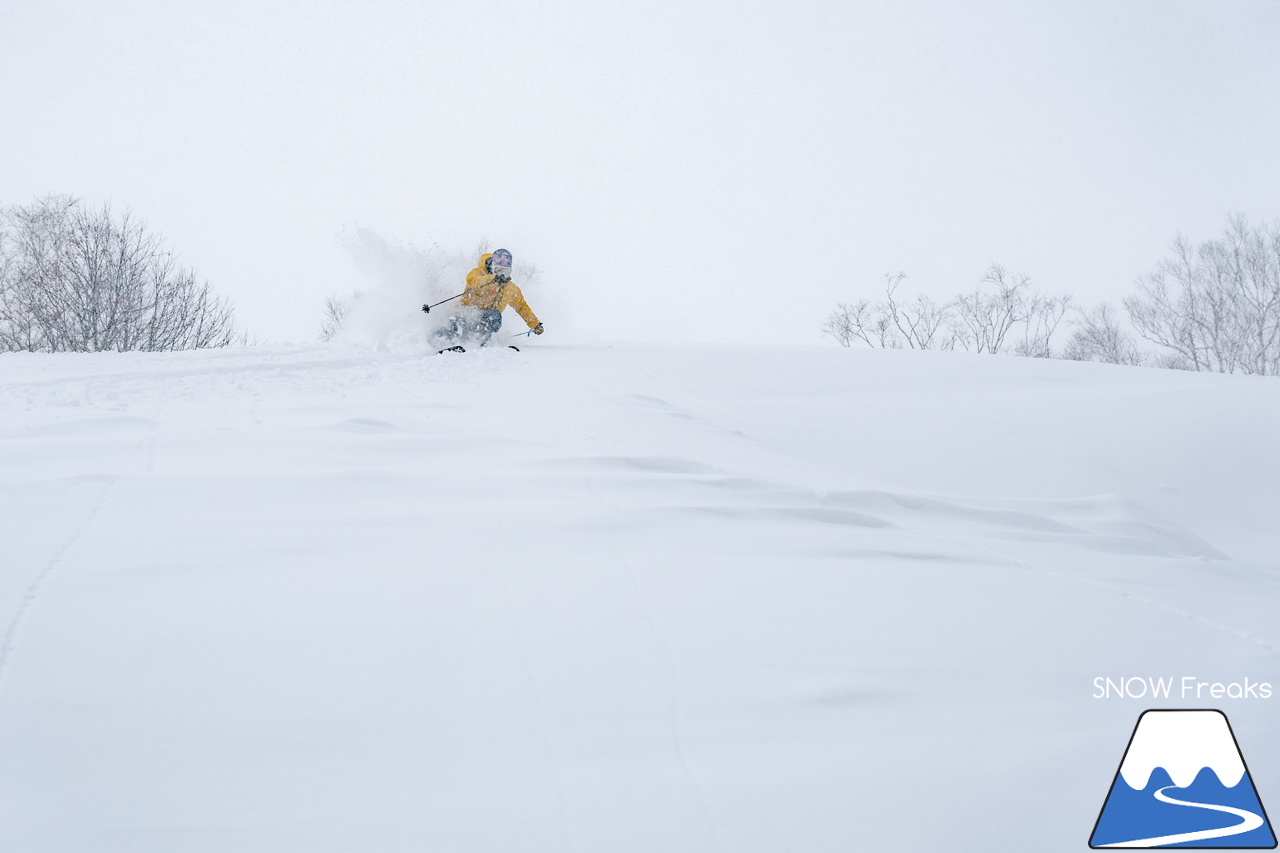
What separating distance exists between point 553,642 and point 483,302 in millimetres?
8998

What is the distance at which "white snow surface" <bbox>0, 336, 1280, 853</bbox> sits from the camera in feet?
4.38

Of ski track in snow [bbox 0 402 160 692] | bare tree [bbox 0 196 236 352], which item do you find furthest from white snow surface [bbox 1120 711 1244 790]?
bare tree [bbox 0 196 236 352]

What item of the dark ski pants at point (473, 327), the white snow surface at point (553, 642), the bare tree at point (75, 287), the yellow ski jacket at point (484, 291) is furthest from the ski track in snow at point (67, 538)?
the bare tree at point (75, 287)

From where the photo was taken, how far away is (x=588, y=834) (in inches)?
50.6

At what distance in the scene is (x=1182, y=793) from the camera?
1.58 meters

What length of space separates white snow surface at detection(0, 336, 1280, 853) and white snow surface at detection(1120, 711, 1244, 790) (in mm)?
42

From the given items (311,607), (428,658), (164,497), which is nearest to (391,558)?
(311,607)

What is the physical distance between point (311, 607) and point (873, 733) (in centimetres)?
147

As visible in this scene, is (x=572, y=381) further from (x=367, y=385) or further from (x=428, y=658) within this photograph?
(x=428, y=658)

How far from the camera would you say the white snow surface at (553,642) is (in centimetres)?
134

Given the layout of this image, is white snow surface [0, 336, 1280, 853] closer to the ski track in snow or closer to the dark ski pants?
the ski track in snow

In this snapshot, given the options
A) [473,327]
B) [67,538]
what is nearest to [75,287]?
[473,327]

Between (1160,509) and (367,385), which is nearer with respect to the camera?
(1160,509)

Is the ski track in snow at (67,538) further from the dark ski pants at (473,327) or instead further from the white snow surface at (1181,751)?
the dark ski pants at (473,327)
